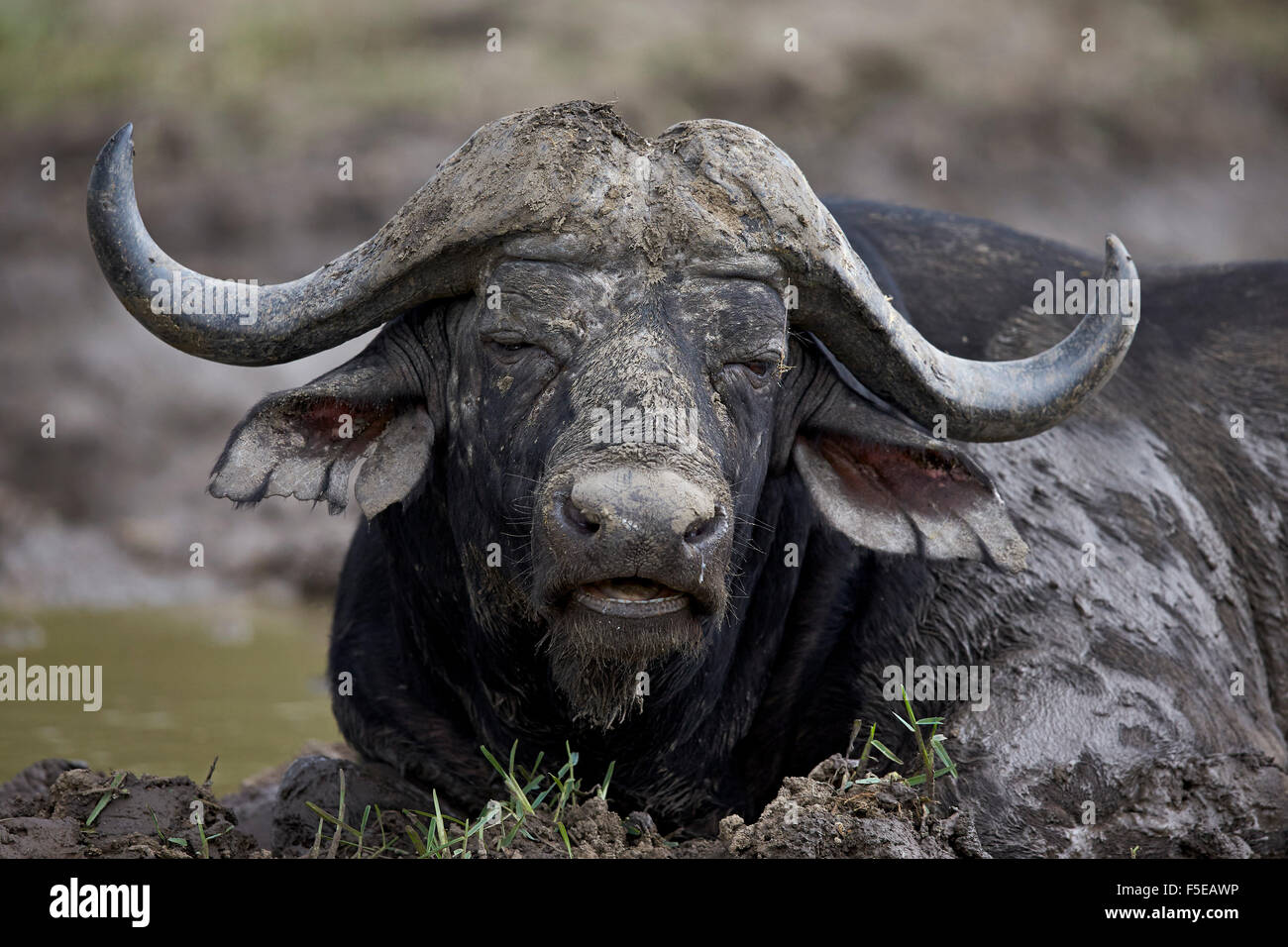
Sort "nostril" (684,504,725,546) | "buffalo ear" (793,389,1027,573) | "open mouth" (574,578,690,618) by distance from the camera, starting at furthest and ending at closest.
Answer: "buffalo ear" (793,389,1027,573) < "open mouth" (574,578,690,618) < "nostril" (684,504,725,546)

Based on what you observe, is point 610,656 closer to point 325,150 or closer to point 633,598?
point 633,598

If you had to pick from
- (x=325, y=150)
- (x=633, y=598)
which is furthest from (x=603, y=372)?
(x=325, y=150)

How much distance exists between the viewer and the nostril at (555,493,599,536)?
350cm

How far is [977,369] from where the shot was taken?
14.5 ft

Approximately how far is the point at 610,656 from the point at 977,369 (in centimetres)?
149

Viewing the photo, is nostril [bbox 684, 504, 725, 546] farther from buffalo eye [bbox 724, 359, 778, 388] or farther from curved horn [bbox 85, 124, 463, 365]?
curved horn [bbox 85, 124, 463, 365]

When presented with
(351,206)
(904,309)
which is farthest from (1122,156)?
(904,309)

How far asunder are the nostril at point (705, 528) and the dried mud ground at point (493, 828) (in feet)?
2.26

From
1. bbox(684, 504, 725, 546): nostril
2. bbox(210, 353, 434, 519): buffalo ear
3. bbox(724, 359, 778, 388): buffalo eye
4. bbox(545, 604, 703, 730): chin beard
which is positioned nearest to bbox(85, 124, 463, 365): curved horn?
bbox(210, 353, 434, 519): buffalo ear

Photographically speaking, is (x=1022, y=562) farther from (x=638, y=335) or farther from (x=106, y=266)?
(x=106, y=266)

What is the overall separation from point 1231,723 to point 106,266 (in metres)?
3.91

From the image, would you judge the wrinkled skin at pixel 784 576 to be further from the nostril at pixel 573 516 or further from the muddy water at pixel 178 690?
the muddy water at pixel 178 690

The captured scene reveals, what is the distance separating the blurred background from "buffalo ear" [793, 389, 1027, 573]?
4.91 metres

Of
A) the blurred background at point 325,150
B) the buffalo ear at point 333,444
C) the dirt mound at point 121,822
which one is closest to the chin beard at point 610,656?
the buffalo ear at point 333,444
